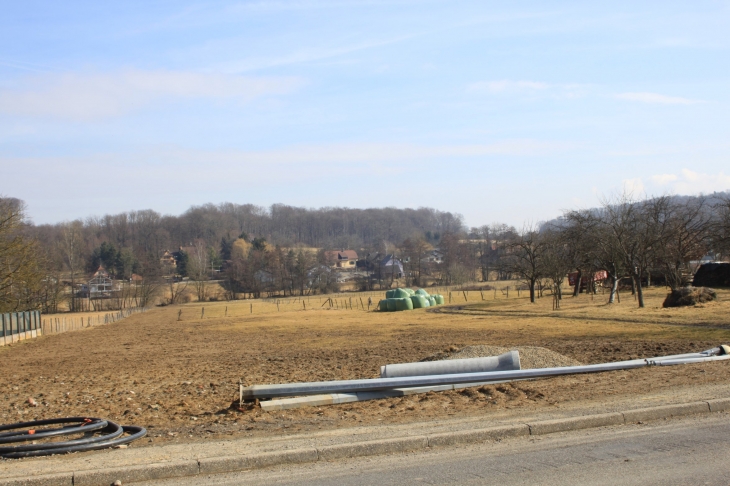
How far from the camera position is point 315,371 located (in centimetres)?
1755

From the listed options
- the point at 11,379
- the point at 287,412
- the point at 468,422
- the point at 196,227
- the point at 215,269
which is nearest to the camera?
the point at 468,422

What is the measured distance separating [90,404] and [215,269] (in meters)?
146

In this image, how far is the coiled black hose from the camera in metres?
7.51

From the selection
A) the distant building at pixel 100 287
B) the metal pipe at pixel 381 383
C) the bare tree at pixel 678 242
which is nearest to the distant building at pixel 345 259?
the distant building at pixel 100 287

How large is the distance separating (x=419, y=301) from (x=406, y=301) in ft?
7.82

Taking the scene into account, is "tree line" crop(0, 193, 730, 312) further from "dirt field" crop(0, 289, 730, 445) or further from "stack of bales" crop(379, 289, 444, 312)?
"dirt field" crop(0, 289, 730, 445)

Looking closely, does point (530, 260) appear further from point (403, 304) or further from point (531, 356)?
point (531, 356)

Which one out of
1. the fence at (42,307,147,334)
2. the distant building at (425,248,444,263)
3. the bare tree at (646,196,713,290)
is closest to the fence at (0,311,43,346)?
the fence at (42,307,147,334)

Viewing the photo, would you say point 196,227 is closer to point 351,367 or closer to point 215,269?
point 215,269

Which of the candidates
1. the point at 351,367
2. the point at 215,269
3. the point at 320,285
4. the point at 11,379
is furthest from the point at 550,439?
the point at 215,269

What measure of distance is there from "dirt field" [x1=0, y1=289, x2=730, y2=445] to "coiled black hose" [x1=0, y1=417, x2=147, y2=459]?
0.51 m

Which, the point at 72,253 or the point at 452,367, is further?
the point at 72,253

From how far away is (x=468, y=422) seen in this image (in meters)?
8.81

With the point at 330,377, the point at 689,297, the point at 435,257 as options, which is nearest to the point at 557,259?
the point at 689,297
